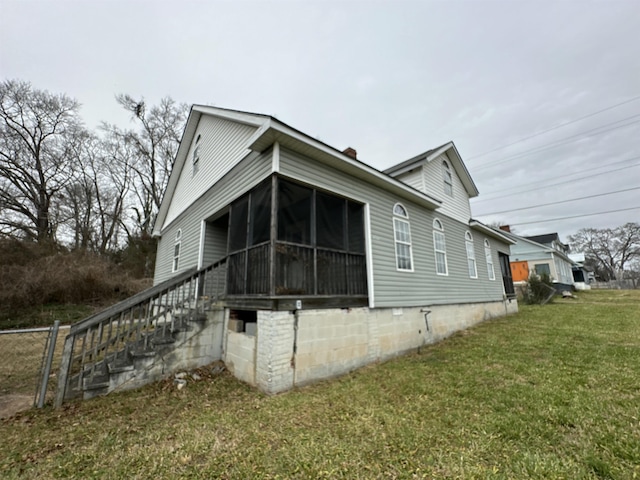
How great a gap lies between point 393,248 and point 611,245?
6980cm

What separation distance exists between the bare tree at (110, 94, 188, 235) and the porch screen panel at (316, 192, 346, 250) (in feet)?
→ 68.5

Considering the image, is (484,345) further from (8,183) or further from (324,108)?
(8,183)

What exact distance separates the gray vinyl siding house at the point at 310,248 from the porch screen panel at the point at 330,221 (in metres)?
0.03

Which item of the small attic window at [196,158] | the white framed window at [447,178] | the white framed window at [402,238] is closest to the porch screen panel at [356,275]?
the white framed window at [402,238]

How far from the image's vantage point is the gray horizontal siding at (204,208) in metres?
6.16

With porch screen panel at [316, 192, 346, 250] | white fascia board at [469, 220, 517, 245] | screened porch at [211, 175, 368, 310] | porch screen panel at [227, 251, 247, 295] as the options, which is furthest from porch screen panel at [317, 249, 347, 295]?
white fascia board at [469, 220, 517, 245]

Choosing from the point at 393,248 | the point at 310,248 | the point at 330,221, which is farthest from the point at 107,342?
the point at 393,248

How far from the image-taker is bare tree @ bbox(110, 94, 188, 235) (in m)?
22.3

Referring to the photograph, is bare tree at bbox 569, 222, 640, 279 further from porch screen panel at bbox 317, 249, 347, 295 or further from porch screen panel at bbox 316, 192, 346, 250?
porch screen panel at bbox 317, 249, 347, 295

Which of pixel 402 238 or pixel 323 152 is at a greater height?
pixel 323 152

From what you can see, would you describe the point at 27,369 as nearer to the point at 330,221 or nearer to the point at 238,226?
the point at 238,226

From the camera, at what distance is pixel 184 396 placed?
466cm

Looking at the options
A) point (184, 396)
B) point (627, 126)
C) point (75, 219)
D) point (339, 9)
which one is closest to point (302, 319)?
point (184, 396)

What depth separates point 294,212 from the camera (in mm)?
7102
